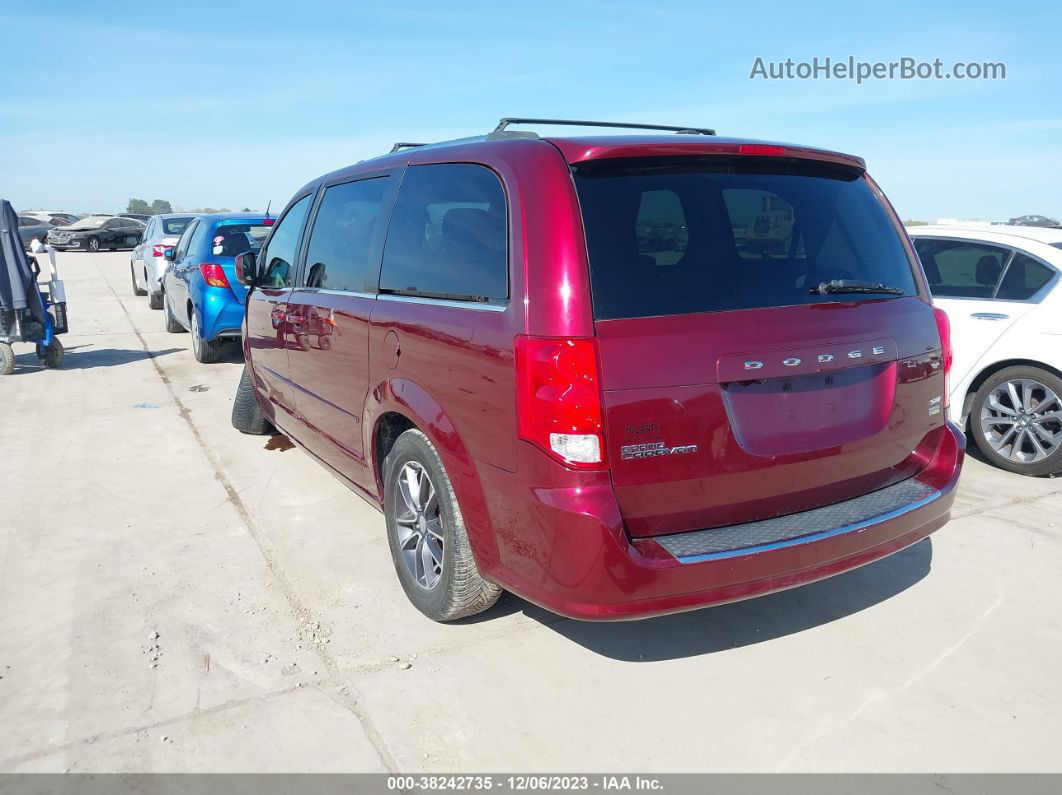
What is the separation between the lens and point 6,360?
29.8 feet

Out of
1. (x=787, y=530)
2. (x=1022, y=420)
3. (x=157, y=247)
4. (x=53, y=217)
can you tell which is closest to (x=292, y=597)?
(x=787, y=530)

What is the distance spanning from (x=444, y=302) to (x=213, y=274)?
6.69m

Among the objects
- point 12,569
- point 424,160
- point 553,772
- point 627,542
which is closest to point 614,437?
point 627,542

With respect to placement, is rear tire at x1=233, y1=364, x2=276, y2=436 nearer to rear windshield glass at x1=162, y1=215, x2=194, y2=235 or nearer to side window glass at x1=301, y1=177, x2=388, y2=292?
side window glass at x1=301, y1=177, x2=388, y2=292

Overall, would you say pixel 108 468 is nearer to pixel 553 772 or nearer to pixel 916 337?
pixel 553 772

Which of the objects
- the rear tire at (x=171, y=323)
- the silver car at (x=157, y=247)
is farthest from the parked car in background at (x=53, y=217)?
the rear tire at (x=171, y=323)

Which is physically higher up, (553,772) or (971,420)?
(971,420)

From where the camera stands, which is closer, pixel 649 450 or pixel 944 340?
pixel 649 450

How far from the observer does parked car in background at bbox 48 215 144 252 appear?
36500 millimetres

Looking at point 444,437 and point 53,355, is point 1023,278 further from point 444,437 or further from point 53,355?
point 53,355

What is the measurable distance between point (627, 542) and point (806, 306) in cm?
108

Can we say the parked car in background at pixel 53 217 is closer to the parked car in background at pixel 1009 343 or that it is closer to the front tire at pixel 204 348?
the front tire at pixel 204 348

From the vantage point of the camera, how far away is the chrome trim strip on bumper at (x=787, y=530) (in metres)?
2.70

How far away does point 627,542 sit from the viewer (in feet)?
8.64
